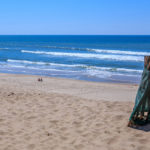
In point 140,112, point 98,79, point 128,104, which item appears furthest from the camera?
point 98,79

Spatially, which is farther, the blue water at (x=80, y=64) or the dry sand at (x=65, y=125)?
the blue water at (x=80, y=64)

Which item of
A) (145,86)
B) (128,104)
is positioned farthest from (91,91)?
(145,86)

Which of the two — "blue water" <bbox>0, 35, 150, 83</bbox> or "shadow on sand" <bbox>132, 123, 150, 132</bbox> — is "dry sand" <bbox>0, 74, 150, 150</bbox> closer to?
"shadow on sand" <bbox>132, 123, 150, 132</bbox>

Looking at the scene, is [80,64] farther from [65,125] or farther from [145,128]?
[145,128]

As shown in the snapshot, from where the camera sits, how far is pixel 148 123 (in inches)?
233

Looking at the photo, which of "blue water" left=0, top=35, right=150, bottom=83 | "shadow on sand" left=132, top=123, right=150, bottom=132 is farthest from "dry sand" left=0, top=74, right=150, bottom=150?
"blue water" left=0, top=35, right=150, bottom=83

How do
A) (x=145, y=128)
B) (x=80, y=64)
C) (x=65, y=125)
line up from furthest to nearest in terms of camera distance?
(x=80, y=64) → (x=65, y=125) → (x=145, y=128)

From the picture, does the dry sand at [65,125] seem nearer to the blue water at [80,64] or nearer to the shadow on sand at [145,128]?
the shadow on sand at [145,128]

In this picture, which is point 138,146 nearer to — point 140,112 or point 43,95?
point 140,112

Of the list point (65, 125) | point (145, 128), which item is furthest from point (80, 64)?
point (145, 128)

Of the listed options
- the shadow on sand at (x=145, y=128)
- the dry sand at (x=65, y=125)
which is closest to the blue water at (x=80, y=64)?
the dry sand at (x=65, y=125)

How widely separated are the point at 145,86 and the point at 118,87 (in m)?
7.46

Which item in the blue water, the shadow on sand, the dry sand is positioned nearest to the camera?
the dry sand

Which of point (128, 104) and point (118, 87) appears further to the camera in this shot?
point (118, 87)
